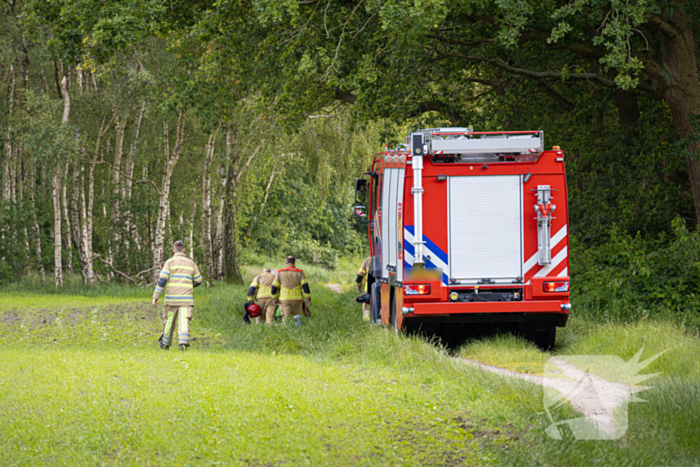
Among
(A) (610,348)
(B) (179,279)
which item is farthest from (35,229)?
(A) (610,348)

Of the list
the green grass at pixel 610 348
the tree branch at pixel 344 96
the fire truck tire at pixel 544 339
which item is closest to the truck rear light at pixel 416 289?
the green grass at pixel 610 348

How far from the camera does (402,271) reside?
10773mm

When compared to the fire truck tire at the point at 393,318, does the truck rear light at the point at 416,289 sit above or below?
above

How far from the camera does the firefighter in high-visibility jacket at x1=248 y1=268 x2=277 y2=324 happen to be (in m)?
16.3

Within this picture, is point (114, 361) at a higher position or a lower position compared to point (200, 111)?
lower

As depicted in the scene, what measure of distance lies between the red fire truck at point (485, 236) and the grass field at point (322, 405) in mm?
606

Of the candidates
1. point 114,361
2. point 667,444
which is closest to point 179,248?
point 114,361

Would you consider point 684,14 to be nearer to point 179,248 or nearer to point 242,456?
point 179,248

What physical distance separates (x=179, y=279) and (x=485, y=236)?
477cm

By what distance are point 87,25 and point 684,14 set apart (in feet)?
36.7

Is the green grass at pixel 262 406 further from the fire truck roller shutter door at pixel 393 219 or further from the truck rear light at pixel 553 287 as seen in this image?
the truck rear light at pixel 553 287

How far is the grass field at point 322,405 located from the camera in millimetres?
5484

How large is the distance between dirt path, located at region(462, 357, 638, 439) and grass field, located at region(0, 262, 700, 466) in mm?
165

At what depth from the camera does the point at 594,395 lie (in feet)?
24.1
